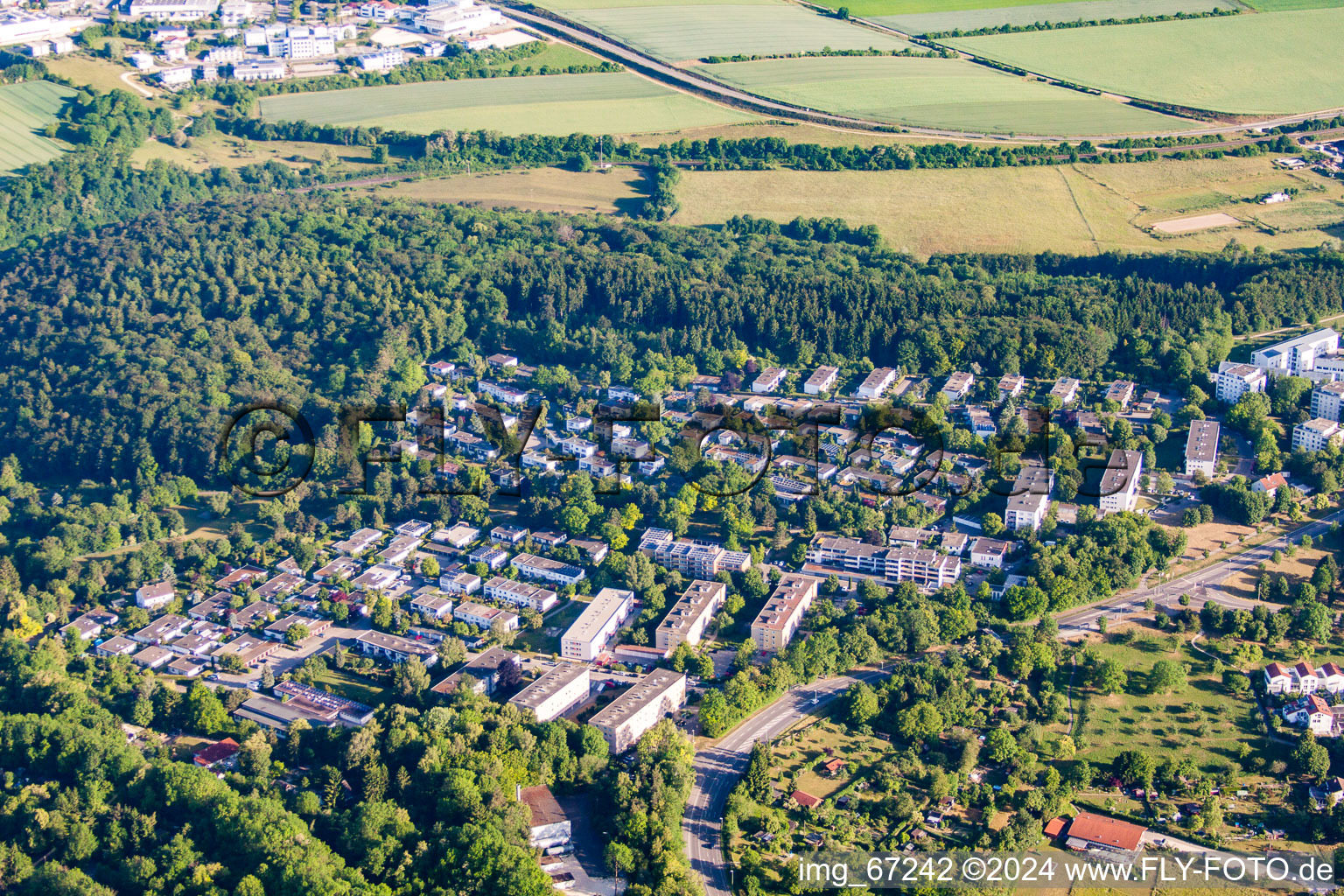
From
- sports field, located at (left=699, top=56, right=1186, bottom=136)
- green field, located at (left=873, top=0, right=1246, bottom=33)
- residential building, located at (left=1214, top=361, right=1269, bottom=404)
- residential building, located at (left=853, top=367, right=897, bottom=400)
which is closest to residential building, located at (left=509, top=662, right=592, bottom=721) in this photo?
residential building, located at (left=853, top=367, right=897, bottom=400)

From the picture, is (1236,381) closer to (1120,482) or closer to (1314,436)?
(1314,436)

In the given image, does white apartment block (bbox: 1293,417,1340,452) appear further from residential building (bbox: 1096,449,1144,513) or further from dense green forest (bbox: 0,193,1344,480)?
residential building (bbox: 1096,449,1144,513)

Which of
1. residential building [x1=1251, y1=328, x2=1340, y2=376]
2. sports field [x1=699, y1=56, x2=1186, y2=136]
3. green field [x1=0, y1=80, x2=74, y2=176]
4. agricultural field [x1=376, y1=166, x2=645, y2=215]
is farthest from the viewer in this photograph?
sports field [x1=699, y1=56, x2=1186, y2=136]

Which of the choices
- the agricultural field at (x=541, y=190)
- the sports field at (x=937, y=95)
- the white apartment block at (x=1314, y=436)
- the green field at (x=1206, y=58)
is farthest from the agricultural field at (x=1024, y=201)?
the white apartment block at (x=1314, y=436)

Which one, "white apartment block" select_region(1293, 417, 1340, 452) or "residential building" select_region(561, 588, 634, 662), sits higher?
"white apartment block" select_region(1293, 417, 1340, 452)

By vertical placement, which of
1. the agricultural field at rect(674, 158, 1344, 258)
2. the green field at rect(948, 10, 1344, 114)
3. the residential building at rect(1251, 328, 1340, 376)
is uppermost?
the green field at rect(948, 10, 1344, 114)

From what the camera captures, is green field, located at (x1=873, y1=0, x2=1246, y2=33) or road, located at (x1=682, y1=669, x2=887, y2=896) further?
green field, located at (x1=873, y1=0, x2=1246, y2=33)

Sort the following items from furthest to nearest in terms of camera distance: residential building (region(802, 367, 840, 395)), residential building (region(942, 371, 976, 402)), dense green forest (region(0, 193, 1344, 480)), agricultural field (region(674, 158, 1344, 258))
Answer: agricultural field (region(674, 158, 1344, 258)) < residential building (region(802, 367, 840, 395)) < dense green forest (region(0, 193, 1344, 480)) < residential building (region(942, 371, 976, 402))

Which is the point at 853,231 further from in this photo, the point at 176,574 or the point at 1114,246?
the point at 176,574
